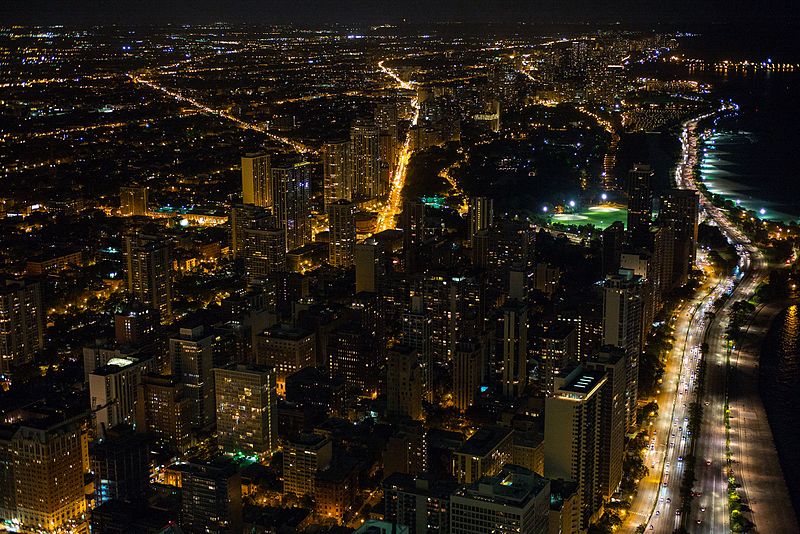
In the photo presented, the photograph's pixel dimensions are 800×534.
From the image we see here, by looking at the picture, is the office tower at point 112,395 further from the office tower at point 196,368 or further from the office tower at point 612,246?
the office tower at point 612,246

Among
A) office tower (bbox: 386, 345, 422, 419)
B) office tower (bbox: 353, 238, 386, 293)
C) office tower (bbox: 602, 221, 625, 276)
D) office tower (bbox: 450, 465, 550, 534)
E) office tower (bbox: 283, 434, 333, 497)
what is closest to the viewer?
office tower (bbox: 450, 465, 550, 534)

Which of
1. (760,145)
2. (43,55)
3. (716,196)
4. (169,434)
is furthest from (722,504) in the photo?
(43,55)

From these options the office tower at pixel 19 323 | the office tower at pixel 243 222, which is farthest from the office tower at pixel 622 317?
the office tower at pixel 243 222

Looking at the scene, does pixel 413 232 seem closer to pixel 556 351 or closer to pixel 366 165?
pixel 366 165

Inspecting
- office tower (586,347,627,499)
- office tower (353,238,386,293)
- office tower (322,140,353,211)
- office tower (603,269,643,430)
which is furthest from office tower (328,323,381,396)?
office tower (322,140,353,211)

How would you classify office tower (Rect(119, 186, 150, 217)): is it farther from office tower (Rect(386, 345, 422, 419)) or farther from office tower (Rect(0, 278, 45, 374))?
office tower (Rect(386, 345, 422, 419))

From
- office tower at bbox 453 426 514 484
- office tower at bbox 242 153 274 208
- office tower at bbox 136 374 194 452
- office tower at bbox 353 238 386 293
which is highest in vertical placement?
office tower at bbox 242 153 274 208

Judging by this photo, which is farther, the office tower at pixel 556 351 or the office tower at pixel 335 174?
the office tower at pixel 335 174
